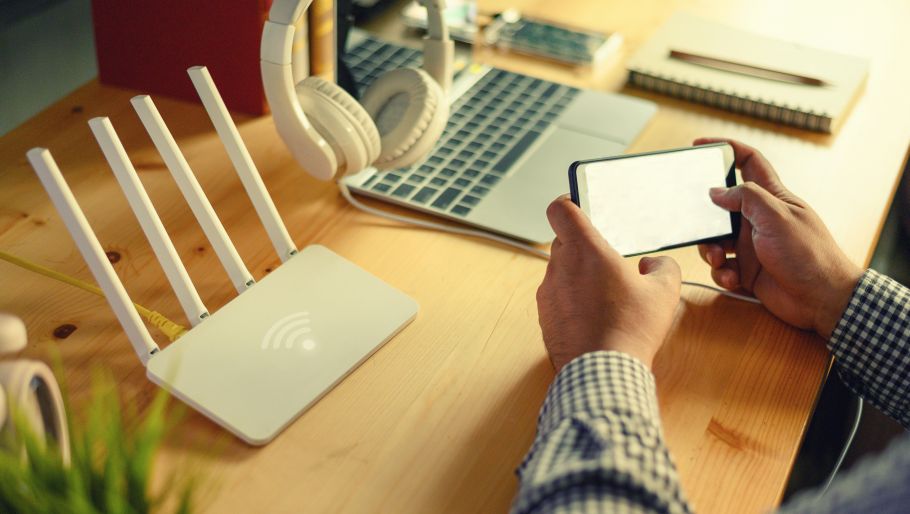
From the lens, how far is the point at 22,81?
3.45 feet

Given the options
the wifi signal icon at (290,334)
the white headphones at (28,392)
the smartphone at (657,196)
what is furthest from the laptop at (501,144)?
the white headphones at (28,392)

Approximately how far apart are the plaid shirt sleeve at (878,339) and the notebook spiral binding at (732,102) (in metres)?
0.35

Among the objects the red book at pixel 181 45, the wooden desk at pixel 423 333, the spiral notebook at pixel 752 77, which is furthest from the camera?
the spiral notebook at pixel 752 77

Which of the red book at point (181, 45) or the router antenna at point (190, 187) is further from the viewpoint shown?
the red book at point (181, 45)

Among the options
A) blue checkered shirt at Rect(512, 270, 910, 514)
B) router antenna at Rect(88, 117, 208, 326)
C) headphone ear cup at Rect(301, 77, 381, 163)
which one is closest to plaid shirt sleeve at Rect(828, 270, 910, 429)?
blue checkered shirt at Rect(512, 270, 910, 514)

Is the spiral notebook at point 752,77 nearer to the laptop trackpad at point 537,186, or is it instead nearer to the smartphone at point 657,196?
the laptop trackpad at point 537,186

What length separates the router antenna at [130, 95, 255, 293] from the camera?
737 mm

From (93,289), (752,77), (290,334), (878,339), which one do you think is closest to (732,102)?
(752,77)

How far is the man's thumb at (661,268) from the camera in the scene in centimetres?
74

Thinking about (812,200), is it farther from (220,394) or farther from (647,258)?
(220,394)

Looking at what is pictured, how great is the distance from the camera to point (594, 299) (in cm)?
69

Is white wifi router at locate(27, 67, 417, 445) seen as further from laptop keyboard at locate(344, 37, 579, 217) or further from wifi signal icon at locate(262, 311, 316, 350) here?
laptop keyboard at locate(344, 37, 579, 217)

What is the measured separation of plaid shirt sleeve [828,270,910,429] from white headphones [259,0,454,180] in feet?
1.40

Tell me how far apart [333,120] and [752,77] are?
0.62m
